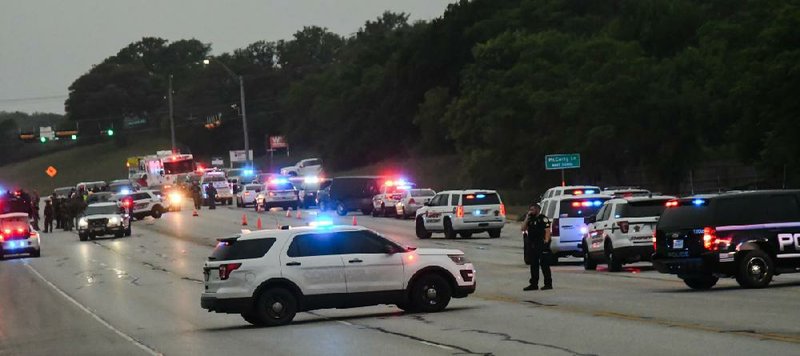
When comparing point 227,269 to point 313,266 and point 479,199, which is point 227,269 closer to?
point 313,266

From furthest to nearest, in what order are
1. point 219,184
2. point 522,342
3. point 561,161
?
point 219,184 → point 561,161 → point 522,342

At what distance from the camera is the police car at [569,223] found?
3559cm

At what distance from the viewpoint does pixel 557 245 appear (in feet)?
118

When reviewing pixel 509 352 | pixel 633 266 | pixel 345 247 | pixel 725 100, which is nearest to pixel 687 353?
pixel 509 352

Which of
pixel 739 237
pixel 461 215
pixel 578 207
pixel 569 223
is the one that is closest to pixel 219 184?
pixel 461 215

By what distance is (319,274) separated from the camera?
22.2 metres

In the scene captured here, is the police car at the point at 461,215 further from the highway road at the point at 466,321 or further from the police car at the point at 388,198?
the police car at the point at 388,198

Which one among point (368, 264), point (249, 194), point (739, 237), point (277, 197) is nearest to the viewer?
point (368, 264)

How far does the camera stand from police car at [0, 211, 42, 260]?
51312mm

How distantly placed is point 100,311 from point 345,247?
7.15 metres

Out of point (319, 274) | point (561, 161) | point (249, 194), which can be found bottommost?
point (319, 274)

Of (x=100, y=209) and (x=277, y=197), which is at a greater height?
(x=277, y=197)

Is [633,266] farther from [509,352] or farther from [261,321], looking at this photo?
[509,352]

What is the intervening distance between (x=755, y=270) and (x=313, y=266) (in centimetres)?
783
